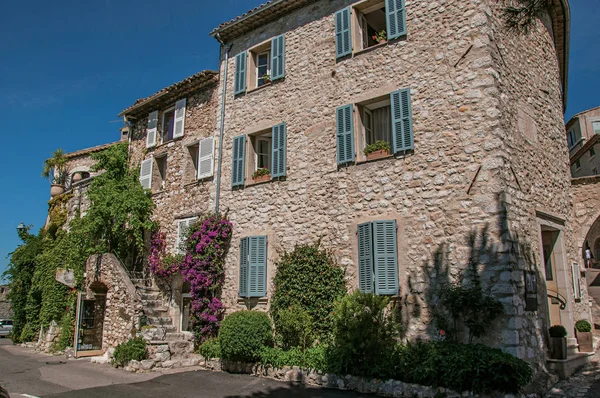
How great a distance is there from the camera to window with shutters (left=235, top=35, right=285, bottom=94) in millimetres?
12656

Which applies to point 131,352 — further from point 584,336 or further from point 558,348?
point 584,336

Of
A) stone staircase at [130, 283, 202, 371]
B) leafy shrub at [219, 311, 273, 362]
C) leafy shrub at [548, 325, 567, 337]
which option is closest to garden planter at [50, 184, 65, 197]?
stone staircase at [130, 283, 202, 371]

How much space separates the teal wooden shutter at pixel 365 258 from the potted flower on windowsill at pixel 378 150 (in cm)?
153

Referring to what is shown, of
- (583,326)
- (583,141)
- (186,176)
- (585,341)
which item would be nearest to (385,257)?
(583,326)

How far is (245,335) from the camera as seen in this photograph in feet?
34.0

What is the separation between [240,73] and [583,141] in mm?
23878

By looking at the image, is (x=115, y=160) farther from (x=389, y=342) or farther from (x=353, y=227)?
(x=389, y=342)

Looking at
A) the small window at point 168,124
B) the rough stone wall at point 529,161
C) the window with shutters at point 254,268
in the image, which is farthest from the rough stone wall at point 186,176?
the rough stone wall at point 529,161

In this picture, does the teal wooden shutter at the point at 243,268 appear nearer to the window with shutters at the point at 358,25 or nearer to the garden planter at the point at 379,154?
the garden planter at the point at 379,154

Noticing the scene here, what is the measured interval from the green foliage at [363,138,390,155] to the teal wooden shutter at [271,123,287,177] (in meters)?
2.36

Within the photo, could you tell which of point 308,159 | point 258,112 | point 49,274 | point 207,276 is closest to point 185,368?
point 207,276

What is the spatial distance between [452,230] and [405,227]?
0.97 m

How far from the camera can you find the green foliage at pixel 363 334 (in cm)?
847

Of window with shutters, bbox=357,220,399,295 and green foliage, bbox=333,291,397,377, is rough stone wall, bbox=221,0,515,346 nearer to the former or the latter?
window with shutters, bbox=357,220,399,295
